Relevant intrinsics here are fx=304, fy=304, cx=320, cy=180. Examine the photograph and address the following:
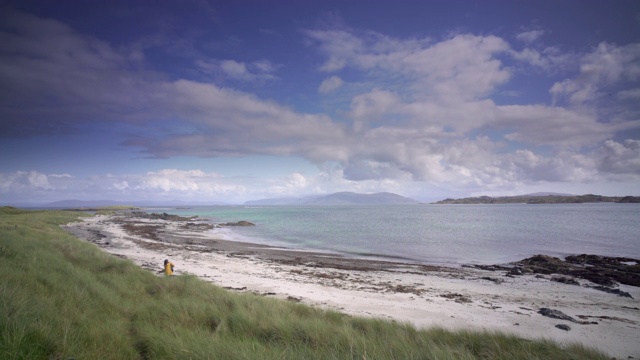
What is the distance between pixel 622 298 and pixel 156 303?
67.6ft

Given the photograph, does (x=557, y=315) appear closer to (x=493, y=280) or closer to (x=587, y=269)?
(x=493, y=280)

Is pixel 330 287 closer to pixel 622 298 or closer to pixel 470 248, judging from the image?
pixel 622 298

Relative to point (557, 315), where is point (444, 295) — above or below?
below

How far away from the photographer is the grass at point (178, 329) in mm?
4824

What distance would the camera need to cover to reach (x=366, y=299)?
14.1 metres

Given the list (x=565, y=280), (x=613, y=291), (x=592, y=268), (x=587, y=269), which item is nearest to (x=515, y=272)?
(x=565, y=280)

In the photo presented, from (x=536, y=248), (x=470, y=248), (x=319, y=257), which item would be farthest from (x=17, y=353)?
(x=536, y=248)

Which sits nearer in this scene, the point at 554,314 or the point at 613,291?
the point at 554,314

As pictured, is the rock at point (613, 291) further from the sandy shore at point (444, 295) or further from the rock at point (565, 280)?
the rock at point (565, 280)

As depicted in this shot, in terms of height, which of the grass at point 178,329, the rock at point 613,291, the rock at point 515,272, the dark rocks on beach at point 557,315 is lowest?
the rock at point 515,272

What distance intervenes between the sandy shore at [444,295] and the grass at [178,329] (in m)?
3.48

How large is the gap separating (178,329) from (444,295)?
1298cm

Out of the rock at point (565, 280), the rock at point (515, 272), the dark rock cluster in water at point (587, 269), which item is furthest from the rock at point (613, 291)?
the rock at point (515, 272)

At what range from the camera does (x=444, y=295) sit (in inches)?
598
